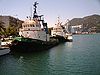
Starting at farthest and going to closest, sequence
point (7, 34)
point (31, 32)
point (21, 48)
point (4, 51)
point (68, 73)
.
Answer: point (7, 34) → point (31, 32) → point (21, 48) → point (4, 51) → point (68, 73)

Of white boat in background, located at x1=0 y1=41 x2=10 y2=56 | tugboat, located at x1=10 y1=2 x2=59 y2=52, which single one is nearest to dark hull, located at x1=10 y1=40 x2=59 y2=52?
tugboat, located at x1=10 y1=2 x2=59 y2=52

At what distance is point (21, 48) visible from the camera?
4559 centimetres

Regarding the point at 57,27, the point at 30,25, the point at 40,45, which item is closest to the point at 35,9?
the point at 30,25

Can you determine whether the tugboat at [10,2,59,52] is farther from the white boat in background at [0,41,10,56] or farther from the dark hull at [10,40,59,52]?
the white boat in background at [0,41,10,56]

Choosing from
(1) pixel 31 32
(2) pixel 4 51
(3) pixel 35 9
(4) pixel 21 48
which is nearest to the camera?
(2) pixel 4 51

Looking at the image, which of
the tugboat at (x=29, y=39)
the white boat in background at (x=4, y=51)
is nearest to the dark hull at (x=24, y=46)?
the tugboat at (x=29, y=39)

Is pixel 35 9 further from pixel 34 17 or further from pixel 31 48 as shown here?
pixel 31 48

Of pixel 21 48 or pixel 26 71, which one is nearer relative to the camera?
pixel 26 71

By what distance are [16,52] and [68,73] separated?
895 inches

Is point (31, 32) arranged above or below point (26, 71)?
above

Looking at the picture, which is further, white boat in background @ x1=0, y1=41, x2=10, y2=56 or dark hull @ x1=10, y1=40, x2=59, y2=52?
dark hull @ x1=10, y1=40, x2=59, y2=52

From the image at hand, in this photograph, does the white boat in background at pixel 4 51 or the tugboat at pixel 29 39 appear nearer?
the white boat in background at pixel 4 51

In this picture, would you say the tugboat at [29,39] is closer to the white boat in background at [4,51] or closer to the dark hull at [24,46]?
the dark hull at [24,46]

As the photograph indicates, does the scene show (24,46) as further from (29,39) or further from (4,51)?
(4,51)
